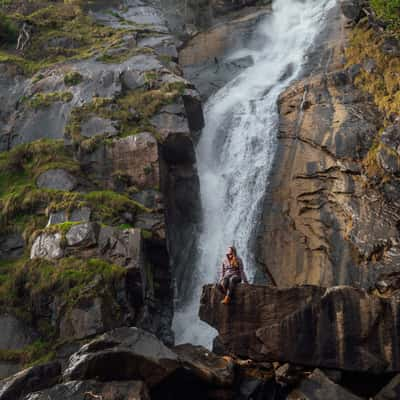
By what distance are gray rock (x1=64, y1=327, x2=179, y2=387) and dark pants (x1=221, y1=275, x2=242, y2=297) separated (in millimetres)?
2331

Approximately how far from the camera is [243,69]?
31.9 m

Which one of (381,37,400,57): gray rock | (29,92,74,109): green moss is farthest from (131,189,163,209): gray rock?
(381,37,400,57): gray rock

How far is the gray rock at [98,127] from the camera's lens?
21969mm

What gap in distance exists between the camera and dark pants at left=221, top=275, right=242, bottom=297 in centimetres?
1301

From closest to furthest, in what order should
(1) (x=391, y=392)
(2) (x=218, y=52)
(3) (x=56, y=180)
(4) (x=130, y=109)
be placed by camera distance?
(1) (x=391, y=392), (3) (x=56, y=180), (4) (x=130, y=109), (2) (x=218, y=52)

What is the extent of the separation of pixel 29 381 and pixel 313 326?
23.7ft

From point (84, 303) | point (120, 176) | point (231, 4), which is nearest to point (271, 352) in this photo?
point (84, 303)

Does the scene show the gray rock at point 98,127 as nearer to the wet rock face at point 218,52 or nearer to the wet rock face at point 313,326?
the wet rock face at point 218,52

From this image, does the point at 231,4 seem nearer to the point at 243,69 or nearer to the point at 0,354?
the point at 243,69

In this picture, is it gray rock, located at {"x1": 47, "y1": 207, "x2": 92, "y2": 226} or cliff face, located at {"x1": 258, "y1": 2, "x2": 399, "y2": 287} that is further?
cliff face, located at {"x1": 258, "y1": 2, "x2": 399, "y2": 287}

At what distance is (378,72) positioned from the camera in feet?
77.3

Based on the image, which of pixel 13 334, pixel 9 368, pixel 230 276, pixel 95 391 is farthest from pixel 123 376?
pixel 13 334

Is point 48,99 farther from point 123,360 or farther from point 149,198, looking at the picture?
point 123,360

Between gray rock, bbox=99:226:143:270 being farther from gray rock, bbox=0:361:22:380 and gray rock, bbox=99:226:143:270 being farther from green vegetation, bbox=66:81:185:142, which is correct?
green vegetation, bbox=66:81:185:142
